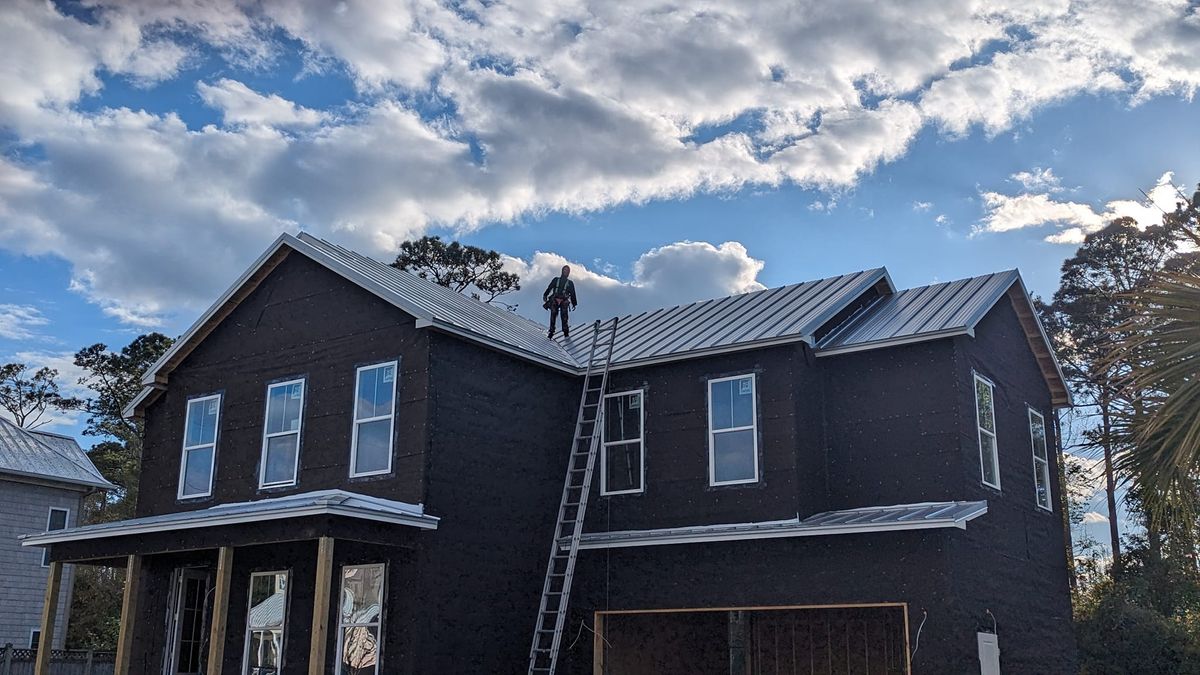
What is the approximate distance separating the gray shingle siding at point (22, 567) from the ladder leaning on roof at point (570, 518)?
57.0 feet

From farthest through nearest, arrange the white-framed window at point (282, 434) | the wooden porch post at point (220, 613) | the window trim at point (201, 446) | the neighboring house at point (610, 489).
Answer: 1. the window trim at point (201, 446)
2. the white-framed window at point (282, 434)
3. the neighboring house at point (610, 489)
4. the wooden porch post at point (220, 613)

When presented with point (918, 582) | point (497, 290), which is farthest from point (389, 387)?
point (497, 290)

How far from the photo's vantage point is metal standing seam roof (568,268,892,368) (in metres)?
17.5

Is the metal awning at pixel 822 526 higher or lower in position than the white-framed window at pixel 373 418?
lower

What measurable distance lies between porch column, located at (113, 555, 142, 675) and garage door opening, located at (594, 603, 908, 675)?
289 inches

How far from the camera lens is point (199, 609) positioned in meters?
19.3

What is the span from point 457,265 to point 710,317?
92.1 ft

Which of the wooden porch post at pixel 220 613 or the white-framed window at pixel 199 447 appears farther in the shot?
the white-framed window at pixel 199 447

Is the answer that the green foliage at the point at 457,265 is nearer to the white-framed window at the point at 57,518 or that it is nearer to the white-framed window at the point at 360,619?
the white-framed window at the point at 57,518

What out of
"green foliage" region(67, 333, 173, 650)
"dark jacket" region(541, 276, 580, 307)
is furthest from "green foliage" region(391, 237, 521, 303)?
"dark jacket" region(541, 276, 580, 307)

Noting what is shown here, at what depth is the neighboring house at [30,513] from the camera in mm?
28266

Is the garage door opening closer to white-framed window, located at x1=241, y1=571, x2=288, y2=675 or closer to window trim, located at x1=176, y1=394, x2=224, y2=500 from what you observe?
white-framed window, located at x1=241, y1=571, x2=288, y2=675

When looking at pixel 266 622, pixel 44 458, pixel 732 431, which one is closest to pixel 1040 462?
pixel 732 431

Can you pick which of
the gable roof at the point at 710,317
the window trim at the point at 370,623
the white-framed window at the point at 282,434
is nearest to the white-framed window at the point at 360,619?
the window trim at the point at 370,623
